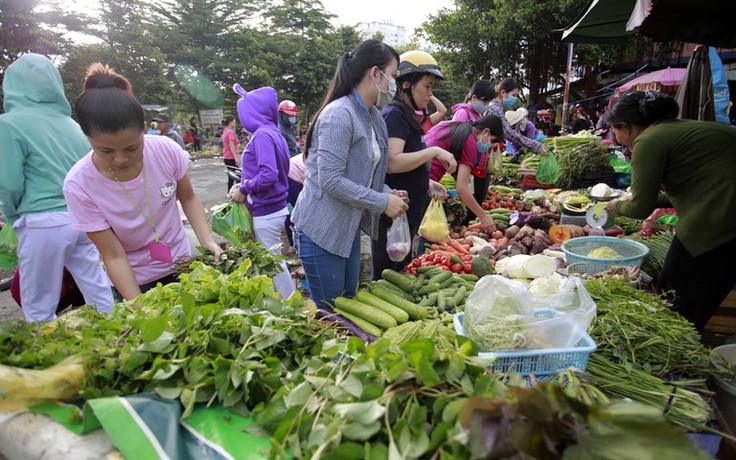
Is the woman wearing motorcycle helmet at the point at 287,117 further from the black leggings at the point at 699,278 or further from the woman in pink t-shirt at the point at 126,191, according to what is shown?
the black leggings at the point at 699,278

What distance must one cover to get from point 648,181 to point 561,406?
2.41 meters

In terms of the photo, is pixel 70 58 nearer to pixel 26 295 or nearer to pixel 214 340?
pixel 26 295

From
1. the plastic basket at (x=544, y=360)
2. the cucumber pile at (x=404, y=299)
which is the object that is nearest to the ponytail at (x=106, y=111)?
the cucumber pile at (x=404, y=299)

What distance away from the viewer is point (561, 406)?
852 mm

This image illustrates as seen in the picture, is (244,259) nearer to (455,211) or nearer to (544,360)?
(544,360)

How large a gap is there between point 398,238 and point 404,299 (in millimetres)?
504

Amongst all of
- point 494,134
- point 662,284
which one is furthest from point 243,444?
point 494,134

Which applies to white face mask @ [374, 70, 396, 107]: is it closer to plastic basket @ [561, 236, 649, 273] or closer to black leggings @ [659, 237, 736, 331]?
plastic basket @ [561, 236, 649, 273]

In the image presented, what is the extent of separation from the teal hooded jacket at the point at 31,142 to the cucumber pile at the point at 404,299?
2.28 meters

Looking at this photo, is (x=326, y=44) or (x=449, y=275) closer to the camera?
(x=449, y=275)

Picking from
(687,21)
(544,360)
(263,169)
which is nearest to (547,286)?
(544,360)

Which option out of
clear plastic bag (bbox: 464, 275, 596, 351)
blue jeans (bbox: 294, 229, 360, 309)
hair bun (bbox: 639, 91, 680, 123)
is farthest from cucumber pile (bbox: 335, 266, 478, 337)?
hair bun (bbox: 639, 91, 680, 123)

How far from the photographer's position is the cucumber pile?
8.16 feet

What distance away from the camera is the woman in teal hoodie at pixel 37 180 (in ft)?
8.98
